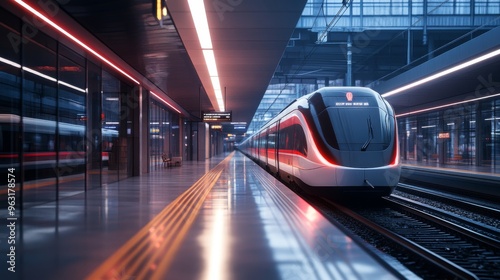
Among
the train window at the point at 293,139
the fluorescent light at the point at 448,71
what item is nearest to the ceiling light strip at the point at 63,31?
the train window at the point at 293,139

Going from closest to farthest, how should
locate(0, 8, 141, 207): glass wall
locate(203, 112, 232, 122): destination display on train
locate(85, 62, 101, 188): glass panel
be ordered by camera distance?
locate(0, 8, 141, 207): glass wall, locate(85, 62, 101, 188): glass panel, locate(203, 112, 232, 122): destination display on train

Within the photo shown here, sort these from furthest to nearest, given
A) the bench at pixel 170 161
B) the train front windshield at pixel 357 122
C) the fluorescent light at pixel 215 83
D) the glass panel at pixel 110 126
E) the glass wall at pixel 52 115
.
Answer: the bench at pixel 170 161 < the fluorescent light at pixel 215 83 < the glass panel at pixel 110 126 < the train front windshield at pixel 357 122 < the glass wall at pixel 52 115

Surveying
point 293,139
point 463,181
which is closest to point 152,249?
point 293,139

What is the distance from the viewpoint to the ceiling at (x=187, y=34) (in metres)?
7.47

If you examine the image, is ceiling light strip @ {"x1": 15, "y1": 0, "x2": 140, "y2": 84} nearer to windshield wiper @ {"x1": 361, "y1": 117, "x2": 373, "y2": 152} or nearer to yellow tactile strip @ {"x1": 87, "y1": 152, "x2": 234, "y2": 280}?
yellow tactile strip @ {"x1": 87, "y1": 152, "x2": 234, "y2": 280}

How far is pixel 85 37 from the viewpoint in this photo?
8.79m

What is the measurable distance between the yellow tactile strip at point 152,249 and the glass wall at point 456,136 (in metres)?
17.3

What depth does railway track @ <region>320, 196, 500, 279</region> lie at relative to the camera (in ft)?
16.2

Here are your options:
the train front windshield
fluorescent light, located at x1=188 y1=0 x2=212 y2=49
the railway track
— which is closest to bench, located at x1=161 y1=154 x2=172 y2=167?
fluorescent light, located at x1=188 y1=0 x2=212 y2=49

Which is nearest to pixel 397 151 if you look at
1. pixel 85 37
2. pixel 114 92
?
pixel 85 37

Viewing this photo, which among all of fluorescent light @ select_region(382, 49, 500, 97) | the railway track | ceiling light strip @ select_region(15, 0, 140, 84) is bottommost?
the railway track

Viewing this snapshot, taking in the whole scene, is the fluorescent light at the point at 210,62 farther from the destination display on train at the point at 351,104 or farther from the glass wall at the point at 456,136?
the glass wall at the point at 456,136

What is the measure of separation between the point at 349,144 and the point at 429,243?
2917 mm

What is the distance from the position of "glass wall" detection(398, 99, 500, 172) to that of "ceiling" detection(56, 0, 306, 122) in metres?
13.2
